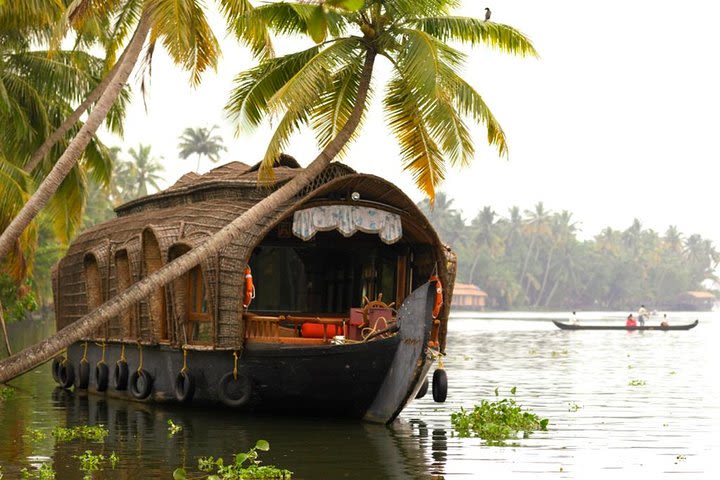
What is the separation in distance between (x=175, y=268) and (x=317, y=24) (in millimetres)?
3556

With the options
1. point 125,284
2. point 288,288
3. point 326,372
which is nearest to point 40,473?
point 326,372

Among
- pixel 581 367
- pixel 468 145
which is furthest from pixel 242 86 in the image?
pixel 581 367

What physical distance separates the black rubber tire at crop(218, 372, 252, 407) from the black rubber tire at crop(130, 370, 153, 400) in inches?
69.8

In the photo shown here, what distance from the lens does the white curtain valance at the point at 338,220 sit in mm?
14750

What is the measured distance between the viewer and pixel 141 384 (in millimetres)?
15734

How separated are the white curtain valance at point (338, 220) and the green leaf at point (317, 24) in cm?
217

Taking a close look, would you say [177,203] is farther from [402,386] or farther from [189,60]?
[402,386]

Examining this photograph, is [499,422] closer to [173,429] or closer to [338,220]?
[338,220]

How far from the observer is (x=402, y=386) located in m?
13.2

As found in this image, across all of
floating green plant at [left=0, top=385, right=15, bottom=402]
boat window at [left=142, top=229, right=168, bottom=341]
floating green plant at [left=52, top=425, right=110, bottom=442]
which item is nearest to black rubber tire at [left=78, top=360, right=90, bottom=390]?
floating green plant at [left=0, top=385, right=15, bottom=402]

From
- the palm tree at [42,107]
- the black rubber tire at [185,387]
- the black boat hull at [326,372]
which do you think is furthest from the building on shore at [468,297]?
the black boat hull at [326,372]

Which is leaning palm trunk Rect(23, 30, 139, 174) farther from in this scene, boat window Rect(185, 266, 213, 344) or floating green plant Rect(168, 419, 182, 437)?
floating green plant Rect(168, 419, 182, 437)

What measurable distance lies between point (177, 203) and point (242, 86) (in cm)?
301

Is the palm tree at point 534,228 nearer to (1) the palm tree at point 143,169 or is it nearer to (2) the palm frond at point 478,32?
(1) the palm tree at point 143,169
